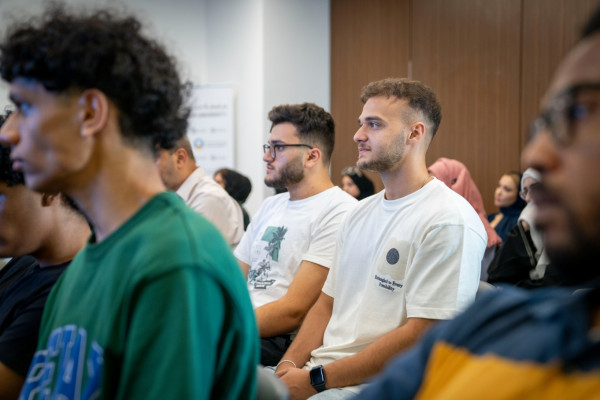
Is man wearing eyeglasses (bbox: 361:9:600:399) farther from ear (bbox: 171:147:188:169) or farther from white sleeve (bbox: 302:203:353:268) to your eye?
ear (bbox: 171:147:188:169)

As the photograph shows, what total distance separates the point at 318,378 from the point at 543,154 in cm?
131

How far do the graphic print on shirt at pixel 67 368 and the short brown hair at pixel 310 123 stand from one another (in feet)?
6.64

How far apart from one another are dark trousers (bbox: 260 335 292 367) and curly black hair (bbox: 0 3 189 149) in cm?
140

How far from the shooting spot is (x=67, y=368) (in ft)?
3.09

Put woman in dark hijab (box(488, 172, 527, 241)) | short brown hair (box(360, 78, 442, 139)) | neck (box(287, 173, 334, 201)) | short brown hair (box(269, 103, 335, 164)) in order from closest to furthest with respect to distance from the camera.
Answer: short brown hair (box(360, 78, 442, 139))
neck (box(287, 173, 334, 201))
short brown hair (box(269, 103, 335, 164))
woman in dark hijab (box(488, 172, 527, 241))

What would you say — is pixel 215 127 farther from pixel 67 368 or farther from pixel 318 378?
pixel 67 368

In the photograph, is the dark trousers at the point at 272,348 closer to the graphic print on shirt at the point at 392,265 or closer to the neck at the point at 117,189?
the graphic print on shirt at the point at 392,265

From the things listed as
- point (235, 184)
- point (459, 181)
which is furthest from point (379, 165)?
point (235, 184)

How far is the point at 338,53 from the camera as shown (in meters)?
6.24

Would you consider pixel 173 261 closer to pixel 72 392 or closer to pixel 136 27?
pixel 72 392

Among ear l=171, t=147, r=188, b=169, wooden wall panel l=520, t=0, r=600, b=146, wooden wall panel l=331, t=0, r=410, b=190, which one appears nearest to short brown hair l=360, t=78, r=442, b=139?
ear l=171, t=147, r=188, b=169

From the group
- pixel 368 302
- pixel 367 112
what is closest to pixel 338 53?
pixel 367 112

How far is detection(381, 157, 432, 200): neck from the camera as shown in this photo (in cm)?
210

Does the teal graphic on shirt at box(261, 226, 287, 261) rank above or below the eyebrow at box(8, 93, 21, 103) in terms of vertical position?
below
